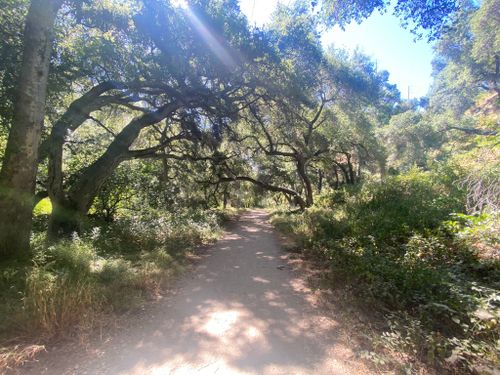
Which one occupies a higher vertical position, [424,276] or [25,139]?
[25,139]

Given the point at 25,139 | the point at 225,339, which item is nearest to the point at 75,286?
the point at 225,339

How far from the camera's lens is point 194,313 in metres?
4.17

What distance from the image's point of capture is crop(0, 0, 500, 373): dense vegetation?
3.38m

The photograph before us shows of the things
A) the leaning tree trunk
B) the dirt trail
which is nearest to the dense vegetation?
the leaning tree trunk

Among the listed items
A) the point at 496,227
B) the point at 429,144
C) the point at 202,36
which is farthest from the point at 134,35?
the point at 429,144

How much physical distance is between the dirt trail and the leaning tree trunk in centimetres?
282

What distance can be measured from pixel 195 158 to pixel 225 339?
32.9 ft

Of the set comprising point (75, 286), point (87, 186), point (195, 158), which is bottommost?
point (75, 286)

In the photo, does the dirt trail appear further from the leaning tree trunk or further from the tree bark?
the tree bark

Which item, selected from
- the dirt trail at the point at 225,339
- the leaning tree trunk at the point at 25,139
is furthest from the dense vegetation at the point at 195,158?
the dirt trail at the point at 225,339

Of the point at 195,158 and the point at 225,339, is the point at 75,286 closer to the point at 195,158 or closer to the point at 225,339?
the point at 225,339

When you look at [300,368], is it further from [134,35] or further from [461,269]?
[134,35]

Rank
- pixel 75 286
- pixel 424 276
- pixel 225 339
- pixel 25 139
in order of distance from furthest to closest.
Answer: pixel 25 139 → pixel 424 276 → pixel 75 286 → pixel 225 339

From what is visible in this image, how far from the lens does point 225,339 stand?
340 cm
